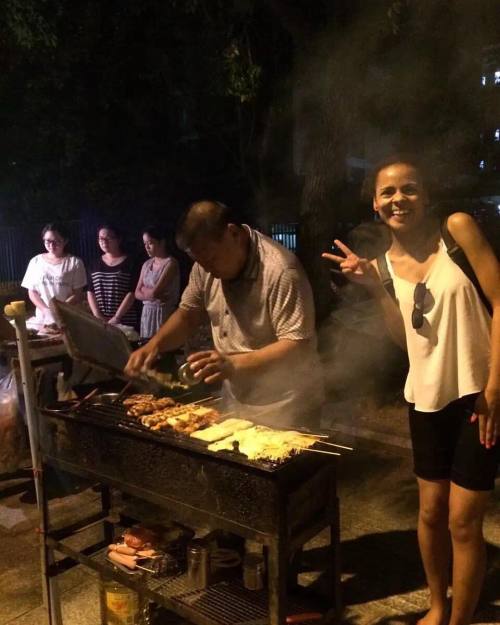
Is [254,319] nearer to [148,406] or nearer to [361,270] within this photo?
[361,270]

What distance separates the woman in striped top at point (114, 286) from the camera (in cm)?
766

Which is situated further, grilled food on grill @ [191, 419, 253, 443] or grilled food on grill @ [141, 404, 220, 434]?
grilled food on grill @ [141, 404, 220, 434]

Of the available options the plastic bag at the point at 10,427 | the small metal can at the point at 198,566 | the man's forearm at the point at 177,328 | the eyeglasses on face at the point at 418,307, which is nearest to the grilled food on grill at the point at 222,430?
the small metal can at the point at 198,566

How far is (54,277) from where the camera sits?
23.9ft

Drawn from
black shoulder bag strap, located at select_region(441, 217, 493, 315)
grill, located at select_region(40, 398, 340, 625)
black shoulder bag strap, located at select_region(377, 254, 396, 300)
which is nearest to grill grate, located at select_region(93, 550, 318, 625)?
grill, located at select_region(40, 398, 340, 625)

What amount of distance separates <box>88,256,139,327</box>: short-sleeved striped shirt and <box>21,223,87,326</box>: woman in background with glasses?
377mm

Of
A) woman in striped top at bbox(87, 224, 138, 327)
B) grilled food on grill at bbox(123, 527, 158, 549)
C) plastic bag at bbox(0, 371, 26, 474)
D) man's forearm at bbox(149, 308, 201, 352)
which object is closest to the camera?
grilled food on grill at bbox(123, 527, 158, 549)

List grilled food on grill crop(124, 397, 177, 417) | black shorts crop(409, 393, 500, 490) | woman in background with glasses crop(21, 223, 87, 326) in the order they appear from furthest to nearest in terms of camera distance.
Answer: woman in background with glasses crop(21, 223, 87, 326), grilled food on grill crop(124, 397, 177, 417), black shorts crop(409, 393, 500, 490)

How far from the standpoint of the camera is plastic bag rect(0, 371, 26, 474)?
18.9 ft

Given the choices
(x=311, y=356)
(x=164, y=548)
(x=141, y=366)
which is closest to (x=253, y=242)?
(x=311, y=356)

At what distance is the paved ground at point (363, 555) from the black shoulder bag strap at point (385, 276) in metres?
2.13

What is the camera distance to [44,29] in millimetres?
8992

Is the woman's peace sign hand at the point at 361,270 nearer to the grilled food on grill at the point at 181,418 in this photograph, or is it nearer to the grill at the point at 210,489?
the grill at the point at 210,489

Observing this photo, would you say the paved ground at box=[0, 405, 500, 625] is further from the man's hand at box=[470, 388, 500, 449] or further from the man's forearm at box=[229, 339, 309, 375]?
the man's forearm at box=[229, 339, 309, 375]
